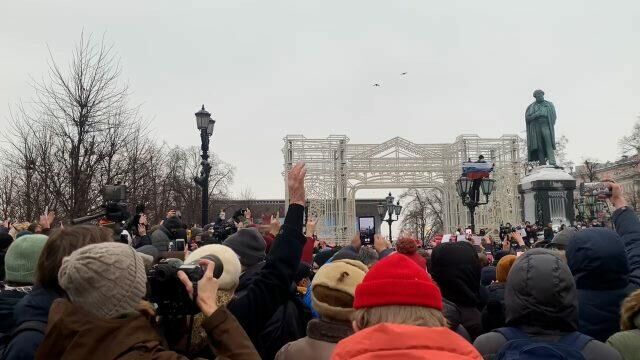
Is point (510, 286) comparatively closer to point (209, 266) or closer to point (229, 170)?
point (209, 266)

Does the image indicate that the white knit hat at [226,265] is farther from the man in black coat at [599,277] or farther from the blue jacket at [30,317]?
the man in black coat at [599,277]

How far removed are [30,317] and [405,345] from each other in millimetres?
2041

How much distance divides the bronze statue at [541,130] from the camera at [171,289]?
1887cm

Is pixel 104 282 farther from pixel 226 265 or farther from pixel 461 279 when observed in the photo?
pixel 461 279

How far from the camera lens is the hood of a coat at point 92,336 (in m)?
2.13

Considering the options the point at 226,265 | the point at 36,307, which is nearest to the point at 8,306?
the point at 36,307

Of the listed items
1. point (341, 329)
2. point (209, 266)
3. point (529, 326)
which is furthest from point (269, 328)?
point (529, 326)

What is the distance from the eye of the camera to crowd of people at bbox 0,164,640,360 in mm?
2168

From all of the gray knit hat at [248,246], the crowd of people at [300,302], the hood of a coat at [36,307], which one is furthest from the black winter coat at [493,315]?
the hood of a coat at [36,307]

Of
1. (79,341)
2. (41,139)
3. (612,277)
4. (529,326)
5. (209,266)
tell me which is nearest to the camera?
(79,341)

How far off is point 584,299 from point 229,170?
69.0 meters

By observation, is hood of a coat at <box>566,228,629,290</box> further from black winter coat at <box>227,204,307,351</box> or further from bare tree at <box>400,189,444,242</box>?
bare tree at <box>400,189,444,242</box>

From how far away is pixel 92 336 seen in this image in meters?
2.16

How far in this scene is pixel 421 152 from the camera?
37.9 meters
